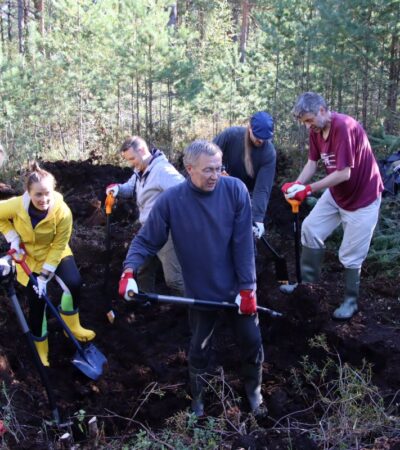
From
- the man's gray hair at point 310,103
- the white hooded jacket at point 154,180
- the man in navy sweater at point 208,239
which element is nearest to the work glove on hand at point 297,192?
the man's gray hair at point 310,103

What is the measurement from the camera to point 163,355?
4707 millimetres

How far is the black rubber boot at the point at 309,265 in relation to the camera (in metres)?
4.85

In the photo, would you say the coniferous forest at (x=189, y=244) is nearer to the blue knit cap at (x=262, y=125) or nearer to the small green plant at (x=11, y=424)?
the small green plant at (x=11, y=424)

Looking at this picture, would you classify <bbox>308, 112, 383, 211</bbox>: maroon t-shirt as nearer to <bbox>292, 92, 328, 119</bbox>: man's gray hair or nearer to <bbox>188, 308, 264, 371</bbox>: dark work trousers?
<bbox>292, 92, 328, 119</bbox>: man's gray hair

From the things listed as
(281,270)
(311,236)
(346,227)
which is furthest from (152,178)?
(281,270)

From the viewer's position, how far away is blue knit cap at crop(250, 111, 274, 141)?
428cm

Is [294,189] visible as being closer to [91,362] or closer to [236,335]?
[236,335]

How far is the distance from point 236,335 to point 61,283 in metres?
1.67

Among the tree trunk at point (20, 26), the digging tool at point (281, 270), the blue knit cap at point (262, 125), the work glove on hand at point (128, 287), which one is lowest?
the digging tool at point (281, 270)

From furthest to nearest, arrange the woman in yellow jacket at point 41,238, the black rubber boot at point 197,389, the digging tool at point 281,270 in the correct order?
the digging tool at point 281,270, the woman in yellow jacket at point 41,238, the black rubber boot at point 197,389

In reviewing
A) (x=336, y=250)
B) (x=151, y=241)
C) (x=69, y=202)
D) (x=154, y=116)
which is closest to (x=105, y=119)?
(x=154, y=116)

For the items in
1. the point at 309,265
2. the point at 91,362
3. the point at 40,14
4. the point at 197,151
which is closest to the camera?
the point at 197,151

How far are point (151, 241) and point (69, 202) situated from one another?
531 centimetres

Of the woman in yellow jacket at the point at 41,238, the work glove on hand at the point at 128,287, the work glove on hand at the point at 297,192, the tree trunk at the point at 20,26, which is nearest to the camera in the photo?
the work glove on hand at the point at 128,287
